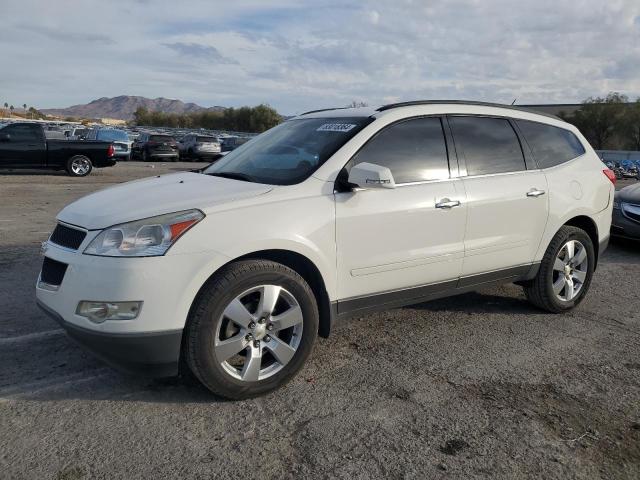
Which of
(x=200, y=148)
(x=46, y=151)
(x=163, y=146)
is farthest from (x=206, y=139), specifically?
(x=46, y=151)

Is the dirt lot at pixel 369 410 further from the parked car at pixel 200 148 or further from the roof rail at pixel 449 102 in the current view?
the parked car at pixel 200 148

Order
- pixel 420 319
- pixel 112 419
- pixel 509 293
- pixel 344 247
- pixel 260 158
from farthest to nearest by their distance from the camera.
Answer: pixel 509 293 < pixel 420 319 < pixel 260 158 < pixel 344 247 < pixel 112 419

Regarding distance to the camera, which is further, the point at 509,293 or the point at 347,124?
the point at 509,293

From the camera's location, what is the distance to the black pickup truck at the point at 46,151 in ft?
56.9

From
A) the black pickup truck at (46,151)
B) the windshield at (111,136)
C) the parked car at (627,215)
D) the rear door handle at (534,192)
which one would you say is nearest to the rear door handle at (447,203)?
the rear door handle at (534,192)

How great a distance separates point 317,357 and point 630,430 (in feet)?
6.37

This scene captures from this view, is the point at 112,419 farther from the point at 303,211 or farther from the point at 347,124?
the point at 347,124

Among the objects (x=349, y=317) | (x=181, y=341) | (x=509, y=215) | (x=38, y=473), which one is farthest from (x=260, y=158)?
(x=38, y=473)

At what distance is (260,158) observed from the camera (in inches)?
171

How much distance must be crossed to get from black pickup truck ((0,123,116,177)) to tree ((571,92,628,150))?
56.9 metres

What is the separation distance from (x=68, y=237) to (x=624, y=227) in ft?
25.4

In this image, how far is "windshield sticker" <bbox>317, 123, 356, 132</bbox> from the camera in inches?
160

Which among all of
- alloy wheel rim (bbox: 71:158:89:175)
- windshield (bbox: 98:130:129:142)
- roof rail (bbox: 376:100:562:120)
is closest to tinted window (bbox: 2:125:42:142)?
alloy wheel rim (bbox: 71:158:89:175)

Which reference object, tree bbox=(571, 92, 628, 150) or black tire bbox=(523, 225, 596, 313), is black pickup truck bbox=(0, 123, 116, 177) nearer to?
black tire bbox=(523, 225, 596, 313)
